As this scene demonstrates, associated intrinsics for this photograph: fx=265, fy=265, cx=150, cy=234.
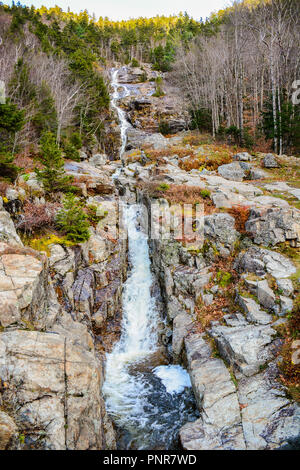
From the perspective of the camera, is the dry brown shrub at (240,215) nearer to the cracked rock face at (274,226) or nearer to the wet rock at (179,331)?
the cracked rock face at (274,226)

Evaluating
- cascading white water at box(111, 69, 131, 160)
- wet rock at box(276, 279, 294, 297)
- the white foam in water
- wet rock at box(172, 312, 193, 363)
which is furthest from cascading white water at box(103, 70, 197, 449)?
cascading white water at box(111, 69, 131, 160)

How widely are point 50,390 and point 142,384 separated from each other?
4790 mm

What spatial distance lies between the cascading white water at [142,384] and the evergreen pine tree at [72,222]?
12.7 feet

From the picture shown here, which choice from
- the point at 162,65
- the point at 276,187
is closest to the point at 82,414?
the point at 276,187

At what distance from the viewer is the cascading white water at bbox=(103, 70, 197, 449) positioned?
8297 millimetres

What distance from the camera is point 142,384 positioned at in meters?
10.0

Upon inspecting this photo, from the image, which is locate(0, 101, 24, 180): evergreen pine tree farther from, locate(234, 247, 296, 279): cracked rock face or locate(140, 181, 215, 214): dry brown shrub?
locate(234, 247, 296, 279): cracked rock face

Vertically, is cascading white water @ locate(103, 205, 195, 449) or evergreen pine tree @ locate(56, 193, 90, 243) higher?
evergreen pine tree @ locate(56, 193, 90, 243)

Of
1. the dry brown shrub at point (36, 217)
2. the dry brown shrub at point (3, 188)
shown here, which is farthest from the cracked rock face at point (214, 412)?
the dry brown shrub at point (3, 188)

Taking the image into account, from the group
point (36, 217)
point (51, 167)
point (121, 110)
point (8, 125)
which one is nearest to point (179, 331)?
point (36, 217)

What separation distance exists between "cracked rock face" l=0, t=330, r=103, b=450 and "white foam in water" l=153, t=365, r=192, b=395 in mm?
3690

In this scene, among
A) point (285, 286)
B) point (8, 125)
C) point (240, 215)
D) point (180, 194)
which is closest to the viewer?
point (285, 286)

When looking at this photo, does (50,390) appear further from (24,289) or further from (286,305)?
(286,305)

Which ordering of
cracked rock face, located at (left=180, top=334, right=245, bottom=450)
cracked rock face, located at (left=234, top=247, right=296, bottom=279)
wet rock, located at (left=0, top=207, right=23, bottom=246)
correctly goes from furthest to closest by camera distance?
cracked rock face, located at (left=234, top=247, right=296, bottom=279)
wet rock, located at (left=0, top=207, right=23, bottom=246)
cracked rock face, located at (left=180, top=334, right=245, bottom=450)
